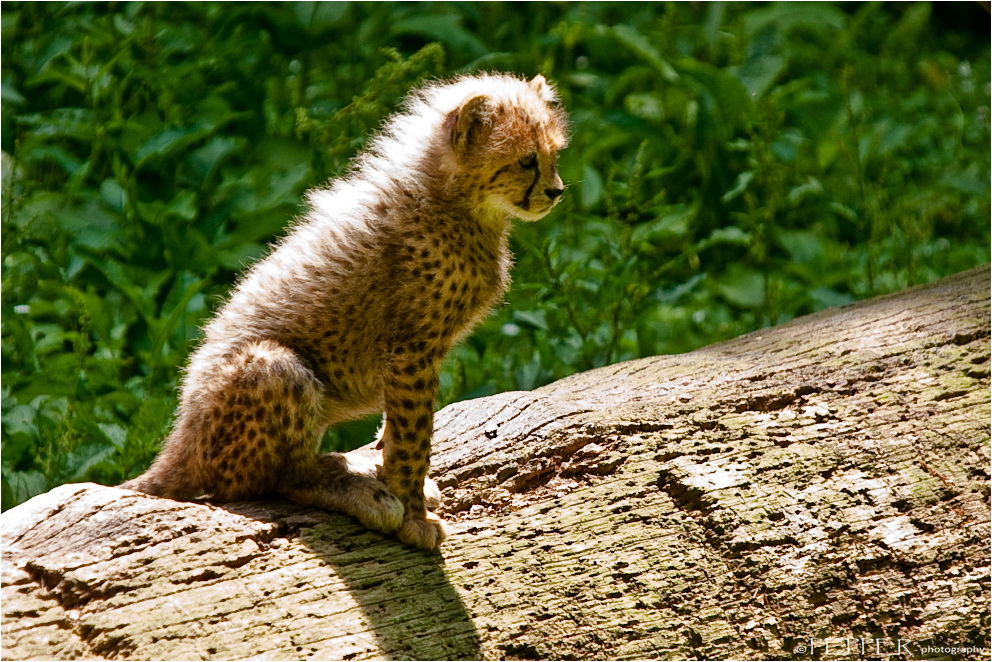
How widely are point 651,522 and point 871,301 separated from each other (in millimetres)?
1603

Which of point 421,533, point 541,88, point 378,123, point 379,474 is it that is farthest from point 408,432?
point 378,123

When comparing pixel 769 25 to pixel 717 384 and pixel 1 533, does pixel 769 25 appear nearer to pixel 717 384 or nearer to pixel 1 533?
pixel 717 384

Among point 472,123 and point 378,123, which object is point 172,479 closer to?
point 472,123

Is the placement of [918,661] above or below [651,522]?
below

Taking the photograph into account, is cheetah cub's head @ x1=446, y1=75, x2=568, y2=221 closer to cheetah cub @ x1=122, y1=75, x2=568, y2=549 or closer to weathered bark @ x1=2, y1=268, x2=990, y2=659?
cheetah cub @ x1=122, y1=75, x2=568, y2=549

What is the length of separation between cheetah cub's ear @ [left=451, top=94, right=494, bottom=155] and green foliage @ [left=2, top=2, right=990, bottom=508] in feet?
3.66

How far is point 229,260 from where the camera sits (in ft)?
16.7

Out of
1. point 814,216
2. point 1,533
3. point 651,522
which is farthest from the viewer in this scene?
point 814,216

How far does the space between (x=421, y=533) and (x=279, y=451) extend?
465mm

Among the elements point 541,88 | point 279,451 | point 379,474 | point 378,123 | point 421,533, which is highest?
point 378,123

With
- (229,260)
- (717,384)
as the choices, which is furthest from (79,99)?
(717,384)

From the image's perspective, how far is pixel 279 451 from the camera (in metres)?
3.14

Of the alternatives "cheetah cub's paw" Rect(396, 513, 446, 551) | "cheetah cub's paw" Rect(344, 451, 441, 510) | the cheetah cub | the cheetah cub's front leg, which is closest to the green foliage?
the cheetah cub

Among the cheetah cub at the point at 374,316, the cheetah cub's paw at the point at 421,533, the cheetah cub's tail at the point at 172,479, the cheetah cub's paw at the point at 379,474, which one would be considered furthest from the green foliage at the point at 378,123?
the cheetah cub's paw at the point at 421,533
